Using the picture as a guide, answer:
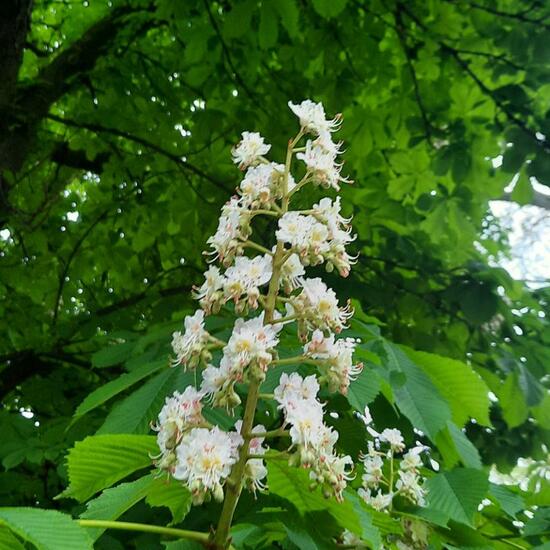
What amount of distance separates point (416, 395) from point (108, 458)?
0.60 meters

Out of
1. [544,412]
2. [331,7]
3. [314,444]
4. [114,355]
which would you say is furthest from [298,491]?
[331,7]

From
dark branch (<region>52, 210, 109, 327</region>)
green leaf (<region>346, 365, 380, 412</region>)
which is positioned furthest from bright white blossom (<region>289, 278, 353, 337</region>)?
dark branch (<region>52, 210, 109, 327</region>)

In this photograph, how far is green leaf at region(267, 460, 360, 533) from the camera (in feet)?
3.05

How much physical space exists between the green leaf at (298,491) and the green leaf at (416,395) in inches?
Answer: 13.4

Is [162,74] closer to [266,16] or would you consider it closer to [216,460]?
[266,16]

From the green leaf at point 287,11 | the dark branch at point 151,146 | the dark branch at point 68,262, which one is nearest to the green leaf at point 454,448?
the green leaf at point 287,11

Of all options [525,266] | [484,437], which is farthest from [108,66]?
[525,266]

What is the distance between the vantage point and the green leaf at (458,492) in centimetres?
123

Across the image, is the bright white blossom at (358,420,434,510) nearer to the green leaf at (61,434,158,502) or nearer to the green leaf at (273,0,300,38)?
the green leaf at (61,434,158,502)

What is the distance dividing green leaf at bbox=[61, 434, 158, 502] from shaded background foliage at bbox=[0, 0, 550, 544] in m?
0.83

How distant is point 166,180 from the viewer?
3.83m

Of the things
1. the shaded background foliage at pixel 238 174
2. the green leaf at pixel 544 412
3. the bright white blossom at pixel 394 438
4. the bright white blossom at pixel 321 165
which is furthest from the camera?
the shaded background foliage at pixel 238 174

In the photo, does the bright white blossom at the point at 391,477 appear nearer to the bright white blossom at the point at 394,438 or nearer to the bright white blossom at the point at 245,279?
the bright white blossom at the point at 394,438

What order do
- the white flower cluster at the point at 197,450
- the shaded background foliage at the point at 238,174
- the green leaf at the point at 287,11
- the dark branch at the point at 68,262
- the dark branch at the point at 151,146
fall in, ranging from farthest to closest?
Answer: 1. the dark branch at the point at 68,262
2. the dark branch at the point at 151,146
3. the shaded background foliage at the point at 238,174
4. the green leaf at the point at 287,11
5. the white flower cluster at the point at 197,450
